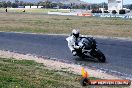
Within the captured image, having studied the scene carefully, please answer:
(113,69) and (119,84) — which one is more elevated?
(119,84)

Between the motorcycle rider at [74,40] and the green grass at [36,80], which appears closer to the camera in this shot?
the green grass at [36,80]

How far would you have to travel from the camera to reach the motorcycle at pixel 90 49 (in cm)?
1752

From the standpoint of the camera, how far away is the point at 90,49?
17562 mm

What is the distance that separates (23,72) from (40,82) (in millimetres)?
2450

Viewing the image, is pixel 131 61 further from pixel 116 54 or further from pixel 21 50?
pixel 21 50

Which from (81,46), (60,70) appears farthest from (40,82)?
(81,46)

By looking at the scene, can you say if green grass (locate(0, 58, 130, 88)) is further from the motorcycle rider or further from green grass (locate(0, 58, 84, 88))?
the motorcycle rider

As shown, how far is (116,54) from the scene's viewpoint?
20.1 m

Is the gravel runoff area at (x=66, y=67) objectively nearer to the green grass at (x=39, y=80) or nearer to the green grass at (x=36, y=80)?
the green grass at (x=39, y=80)

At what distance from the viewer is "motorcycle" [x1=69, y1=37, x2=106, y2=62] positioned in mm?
17516

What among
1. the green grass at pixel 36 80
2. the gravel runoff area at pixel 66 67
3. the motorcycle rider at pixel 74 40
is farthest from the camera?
the motorcycle rider at pixel 74 40

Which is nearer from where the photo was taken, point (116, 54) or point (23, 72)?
point (23, 72)

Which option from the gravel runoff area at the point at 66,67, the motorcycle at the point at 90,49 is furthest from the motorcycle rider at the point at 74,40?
the gravel runoff area at the point at 66,67

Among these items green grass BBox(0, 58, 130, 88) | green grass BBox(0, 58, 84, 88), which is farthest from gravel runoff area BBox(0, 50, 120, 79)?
green grass BBox(0, 58, 84, 88)
